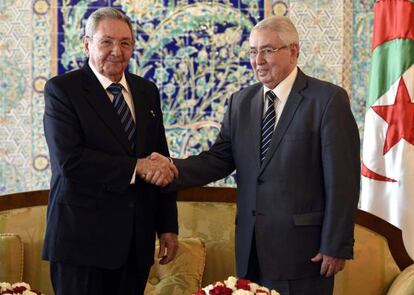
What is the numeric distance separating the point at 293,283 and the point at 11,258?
1586mm

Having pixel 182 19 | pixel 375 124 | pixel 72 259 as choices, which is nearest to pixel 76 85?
pixel 72 259

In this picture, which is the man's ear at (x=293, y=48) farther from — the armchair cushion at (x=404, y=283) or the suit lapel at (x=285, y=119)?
the armchair cushion at (x=404, y=283)

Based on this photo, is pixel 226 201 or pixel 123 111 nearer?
pixel 123 111

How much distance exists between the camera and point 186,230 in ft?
12.8

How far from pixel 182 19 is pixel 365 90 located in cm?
115

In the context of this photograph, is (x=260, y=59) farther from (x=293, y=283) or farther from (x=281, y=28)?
(x=293, y=283)

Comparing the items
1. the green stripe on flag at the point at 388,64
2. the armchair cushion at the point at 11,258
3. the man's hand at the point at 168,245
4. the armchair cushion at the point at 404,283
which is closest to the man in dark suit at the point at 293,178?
the man's hand at the point at 168,245

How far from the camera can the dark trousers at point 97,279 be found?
2.76 m

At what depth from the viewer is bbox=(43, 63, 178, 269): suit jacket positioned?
2.77 metres

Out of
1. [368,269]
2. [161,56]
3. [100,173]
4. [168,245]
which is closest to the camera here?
[100,173]

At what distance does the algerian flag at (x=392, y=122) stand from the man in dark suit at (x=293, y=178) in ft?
3.54

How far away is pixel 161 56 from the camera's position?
4.21m

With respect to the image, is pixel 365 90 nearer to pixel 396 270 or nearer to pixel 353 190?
pixel 396 270

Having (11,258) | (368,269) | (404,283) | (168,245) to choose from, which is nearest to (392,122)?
(368,269)
